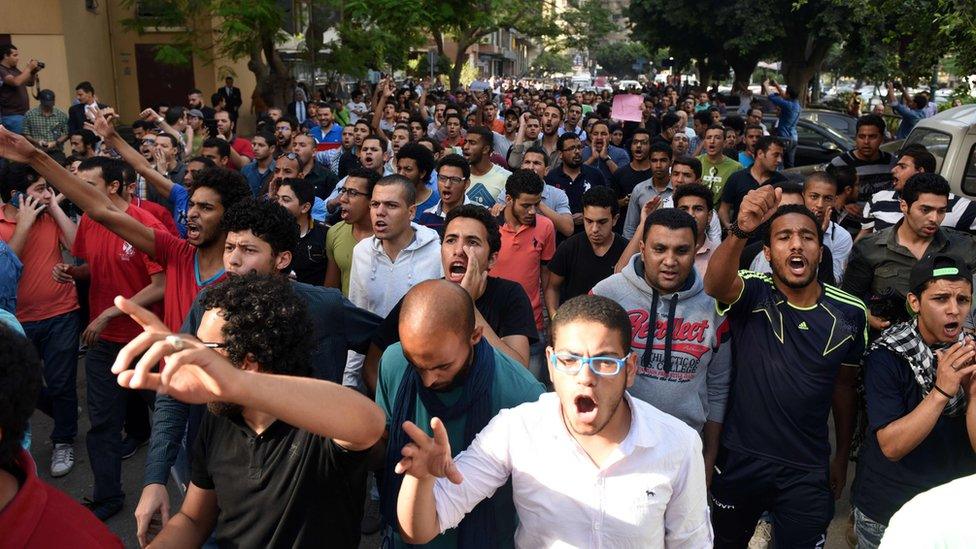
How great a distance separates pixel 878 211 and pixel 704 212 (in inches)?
66.0

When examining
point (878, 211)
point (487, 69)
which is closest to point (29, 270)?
point (878, 211)

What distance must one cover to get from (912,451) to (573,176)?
17.2 ft

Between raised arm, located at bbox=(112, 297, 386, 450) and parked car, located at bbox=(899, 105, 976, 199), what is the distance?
6.58 m

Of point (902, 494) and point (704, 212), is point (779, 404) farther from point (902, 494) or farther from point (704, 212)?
point (704, 212)

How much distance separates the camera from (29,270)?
5.05 m

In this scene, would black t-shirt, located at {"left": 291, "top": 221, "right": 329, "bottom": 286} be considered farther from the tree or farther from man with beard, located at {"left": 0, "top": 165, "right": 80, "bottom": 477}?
the tree

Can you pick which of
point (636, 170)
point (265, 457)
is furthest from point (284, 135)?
point (265, 457)

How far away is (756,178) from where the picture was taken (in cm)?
727

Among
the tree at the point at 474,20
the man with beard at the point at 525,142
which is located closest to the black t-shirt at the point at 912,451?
the man with beard at the point at 525,142

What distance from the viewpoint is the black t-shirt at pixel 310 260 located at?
5270 millimetres

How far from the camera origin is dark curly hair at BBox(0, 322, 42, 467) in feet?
6.14

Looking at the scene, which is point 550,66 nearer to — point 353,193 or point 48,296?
point 353,193

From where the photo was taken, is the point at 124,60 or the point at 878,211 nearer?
the point at 878,211

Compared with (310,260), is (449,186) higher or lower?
higher
